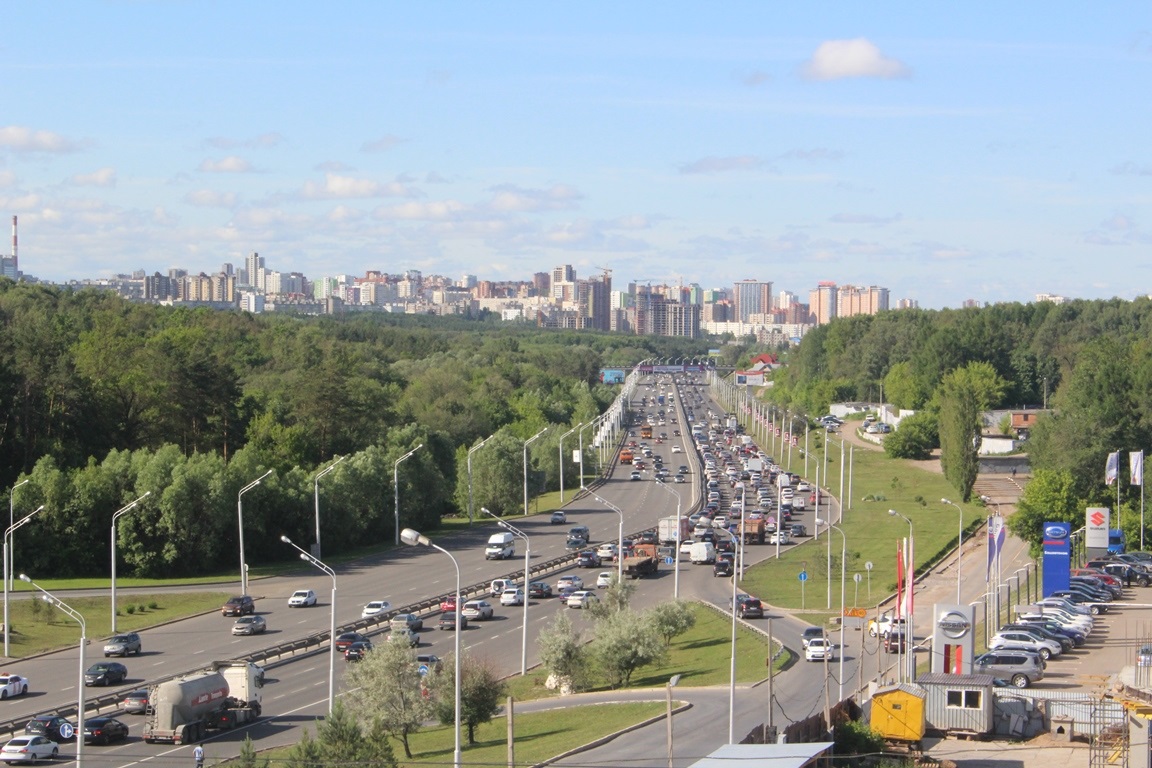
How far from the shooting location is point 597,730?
1368 inches

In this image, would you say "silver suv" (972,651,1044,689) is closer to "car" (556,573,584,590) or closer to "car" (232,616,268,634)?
"car" (556,573,584,590)

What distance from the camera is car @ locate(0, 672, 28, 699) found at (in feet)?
135

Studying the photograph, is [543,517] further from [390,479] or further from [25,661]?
[25,661]

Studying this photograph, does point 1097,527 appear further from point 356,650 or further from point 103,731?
point 103,731

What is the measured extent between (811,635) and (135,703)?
21.5 m

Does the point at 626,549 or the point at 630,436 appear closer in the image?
the point at 626,549

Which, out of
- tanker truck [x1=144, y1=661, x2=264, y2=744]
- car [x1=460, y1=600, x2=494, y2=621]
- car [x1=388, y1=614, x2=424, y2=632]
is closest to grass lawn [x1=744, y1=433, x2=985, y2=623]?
car [x1=460, y1=600, x2=494, y2=621]

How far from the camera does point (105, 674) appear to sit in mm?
42750

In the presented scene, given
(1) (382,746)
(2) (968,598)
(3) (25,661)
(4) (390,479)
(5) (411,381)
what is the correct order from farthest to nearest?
(5) (411,381)
(4) (390,479)
(2) (968,598)
(3) (25,661)
(1) (382,746)

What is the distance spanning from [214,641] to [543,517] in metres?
43.3

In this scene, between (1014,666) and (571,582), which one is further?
(571,582)

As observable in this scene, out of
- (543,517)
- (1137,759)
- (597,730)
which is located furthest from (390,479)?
(1137,759)

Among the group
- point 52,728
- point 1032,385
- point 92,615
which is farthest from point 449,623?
point 1032,385

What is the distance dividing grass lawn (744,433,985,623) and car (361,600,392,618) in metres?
15.9
